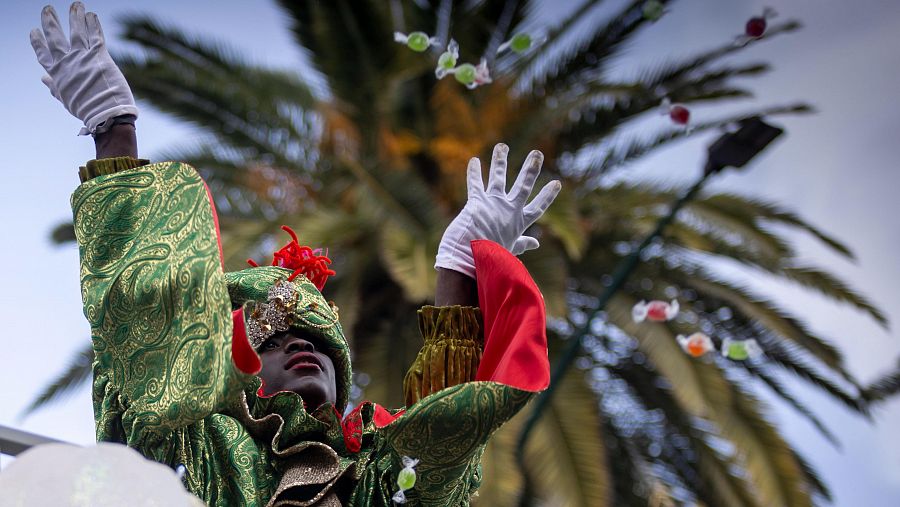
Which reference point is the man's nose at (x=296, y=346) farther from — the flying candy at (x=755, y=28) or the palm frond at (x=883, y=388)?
the palm frond at (x=883, y=388)

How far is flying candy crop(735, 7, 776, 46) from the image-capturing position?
16.4 feet

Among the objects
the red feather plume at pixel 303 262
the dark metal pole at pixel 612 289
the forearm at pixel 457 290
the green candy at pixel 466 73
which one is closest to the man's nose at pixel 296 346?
the red feather plume at pixel 303 262

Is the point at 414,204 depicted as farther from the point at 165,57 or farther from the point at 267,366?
the point at 267,366

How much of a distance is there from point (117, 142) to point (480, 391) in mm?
1230

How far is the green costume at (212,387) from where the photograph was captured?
302 cm

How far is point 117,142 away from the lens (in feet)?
11.5

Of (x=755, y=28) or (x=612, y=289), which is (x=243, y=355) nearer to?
(x=755, y=28)

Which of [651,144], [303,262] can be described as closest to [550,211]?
[651,144]

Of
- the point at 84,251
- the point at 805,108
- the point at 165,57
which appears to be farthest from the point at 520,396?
the point at 165,57

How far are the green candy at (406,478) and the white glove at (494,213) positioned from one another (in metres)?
0.68

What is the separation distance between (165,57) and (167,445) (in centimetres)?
824

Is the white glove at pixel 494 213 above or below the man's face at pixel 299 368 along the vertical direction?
above

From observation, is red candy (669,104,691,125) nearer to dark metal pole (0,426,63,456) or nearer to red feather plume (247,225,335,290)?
red feather plume (247,225,335,290)

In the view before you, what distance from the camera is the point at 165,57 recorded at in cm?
1120
